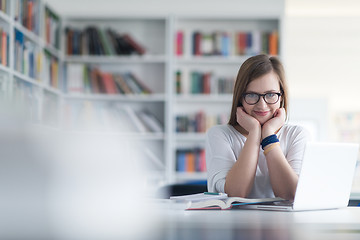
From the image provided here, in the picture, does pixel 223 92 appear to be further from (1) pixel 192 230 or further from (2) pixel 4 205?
(2) pixel 4 205

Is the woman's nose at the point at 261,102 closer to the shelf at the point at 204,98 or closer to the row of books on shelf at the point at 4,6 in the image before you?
the row of books on shelf at the point at 4,6

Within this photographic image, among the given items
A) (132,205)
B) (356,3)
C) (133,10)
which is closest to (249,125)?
(132,205)

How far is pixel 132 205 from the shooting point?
0.30 meters

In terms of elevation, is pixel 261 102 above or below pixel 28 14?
below

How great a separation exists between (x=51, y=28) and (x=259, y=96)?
324 centimetres

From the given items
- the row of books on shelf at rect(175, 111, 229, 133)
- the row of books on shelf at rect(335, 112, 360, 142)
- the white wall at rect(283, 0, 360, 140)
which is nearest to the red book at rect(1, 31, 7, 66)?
the row of books on shelf at rect(175, 111, 229, 133)

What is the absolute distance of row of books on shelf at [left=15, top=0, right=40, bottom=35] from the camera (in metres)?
3.62

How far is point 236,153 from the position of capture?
1.65 metres

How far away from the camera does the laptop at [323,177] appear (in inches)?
44.7

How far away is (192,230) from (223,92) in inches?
156

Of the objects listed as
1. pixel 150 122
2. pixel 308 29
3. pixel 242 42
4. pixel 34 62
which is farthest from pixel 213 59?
pixel 308 29

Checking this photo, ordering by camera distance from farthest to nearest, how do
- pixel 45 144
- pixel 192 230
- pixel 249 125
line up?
1. pixel 249 125
2. pixel 192 230
3. pixel 45 144

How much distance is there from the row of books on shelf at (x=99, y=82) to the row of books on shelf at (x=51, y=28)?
0.92 ft

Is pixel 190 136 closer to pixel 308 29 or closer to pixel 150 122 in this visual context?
pixel 150 122
